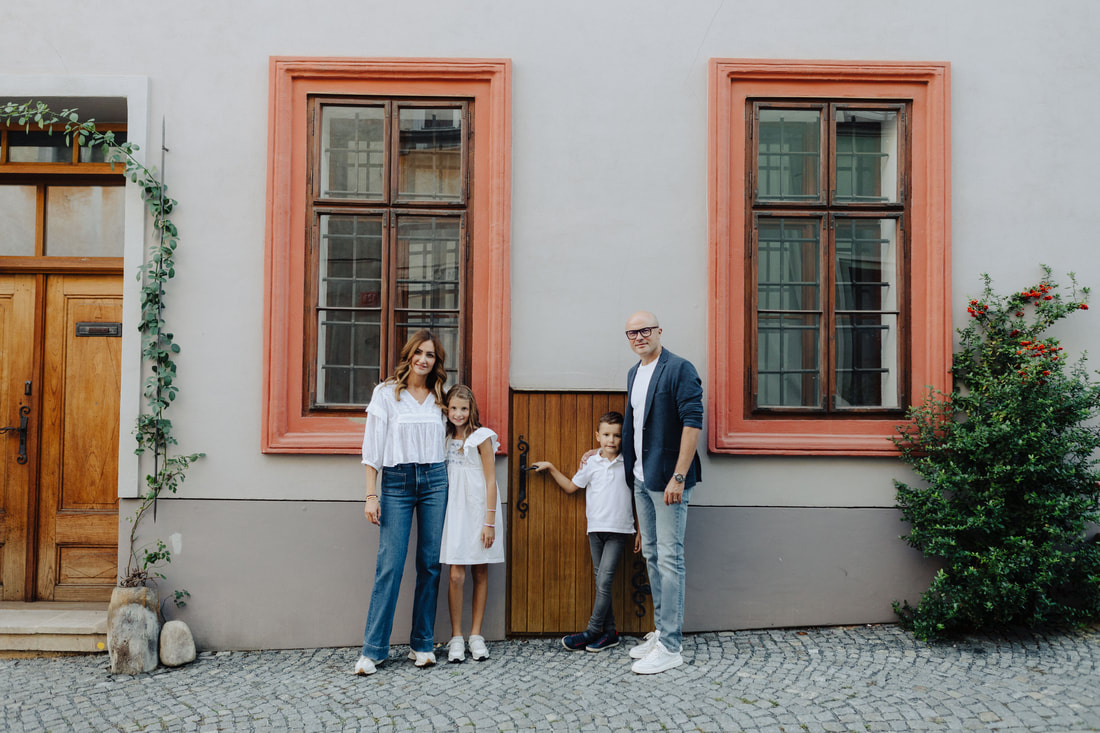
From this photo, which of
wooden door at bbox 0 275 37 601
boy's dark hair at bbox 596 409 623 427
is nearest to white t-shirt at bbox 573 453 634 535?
boy's dark hair at bbox 596 409 623 427

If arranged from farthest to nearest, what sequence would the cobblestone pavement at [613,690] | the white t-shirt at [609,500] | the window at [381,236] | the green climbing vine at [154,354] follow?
the window at [381,236]
the green climbing vine at [154,354]
the white t-shirt at [609,500]
the cobblestone pavement at [613,690]

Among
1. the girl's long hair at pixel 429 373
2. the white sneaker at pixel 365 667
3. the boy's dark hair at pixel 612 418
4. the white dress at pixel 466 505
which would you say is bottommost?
the white sneaker at pixel 365 667

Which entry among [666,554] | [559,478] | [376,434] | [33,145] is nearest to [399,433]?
[376,434]

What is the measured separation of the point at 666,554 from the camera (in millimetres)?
4383

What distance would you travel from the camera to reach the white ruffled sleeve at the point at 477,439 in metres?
4.52

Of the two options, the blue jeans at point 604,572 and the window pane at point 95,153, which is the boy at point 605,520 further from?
the window pane at point 95,153

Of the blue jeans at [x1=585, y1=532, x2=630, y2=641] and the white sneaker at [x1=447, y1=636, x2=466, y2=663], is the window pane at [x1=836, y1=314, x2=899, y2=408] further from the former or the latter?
the white sneaker at [x1=447, y1=636, x2=466, y2=663]

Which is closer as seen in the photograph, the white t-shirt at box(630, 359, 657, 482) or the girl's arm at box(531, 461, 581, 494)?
the white t-shirt at box(630, 359, 657, 482)

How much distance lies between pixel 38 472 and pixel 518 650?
Answer: 347cm

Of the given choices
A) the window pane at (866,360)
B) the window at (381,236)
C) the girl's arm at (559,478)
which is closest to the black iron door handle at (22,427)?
the window at (381,236)

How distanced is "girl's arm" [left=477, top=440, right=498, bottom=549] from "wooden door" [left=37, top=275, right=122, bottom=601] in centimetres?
265

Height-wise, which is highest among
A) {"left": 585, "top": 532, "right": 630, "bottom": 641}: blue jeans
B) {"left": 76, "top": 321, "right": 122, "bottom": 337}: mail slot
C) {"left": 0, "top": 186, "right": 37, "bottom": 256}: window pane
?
{"left": 0, "top": 186, "right": 37, "bottom": 256}: window pane

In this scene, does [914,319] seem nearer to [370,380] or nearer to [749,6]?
[749,6]

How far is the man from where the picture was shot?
427cm
